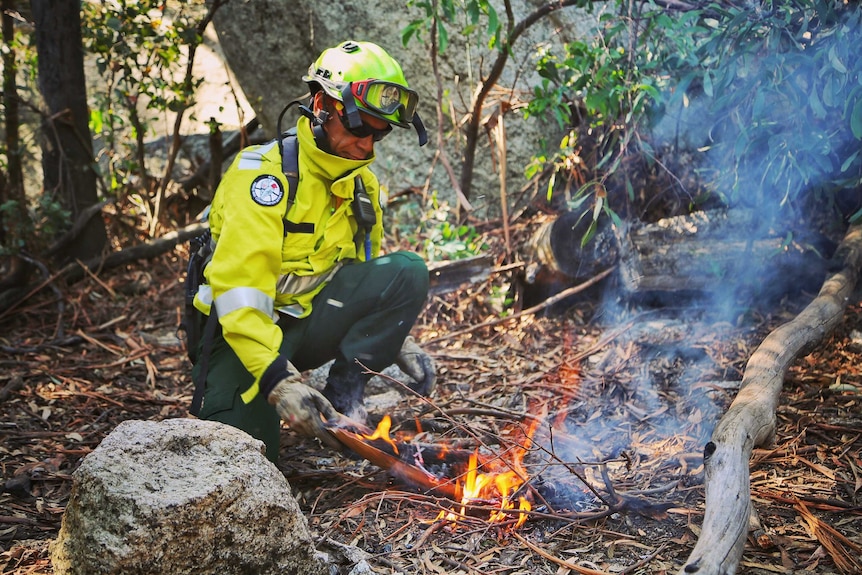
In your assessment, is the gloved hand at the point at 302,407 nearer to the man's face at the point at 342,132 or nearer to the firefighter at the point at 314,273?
the firefighter at the point at 314,273

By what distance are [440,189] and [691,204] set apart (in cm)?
228

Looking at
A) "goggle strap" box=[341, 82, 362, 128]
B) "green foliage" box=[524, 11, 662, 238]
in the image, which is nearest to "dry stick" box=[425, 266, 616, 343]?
"green foliage" box=[524, 11, 662, 238]

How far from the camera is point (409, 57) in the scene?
6195mm

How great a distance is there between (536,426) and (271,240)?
4.87 ft

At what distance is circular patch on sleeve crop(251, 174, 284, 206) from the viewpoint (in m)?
3.20

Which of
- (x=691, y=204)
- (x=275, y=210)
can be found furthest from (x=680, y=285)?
(x=275, y=210)

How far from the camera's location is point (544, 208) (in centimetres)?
542

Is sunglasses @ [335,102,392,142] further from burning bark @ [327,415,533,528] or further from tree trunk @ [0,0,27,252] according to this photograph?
tree trunk @ [0,0,27,252]

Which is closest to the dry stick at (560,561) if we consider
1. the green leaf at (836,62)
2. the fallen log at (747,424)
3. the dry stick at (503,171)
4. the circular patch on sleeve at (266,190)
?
the fallen log at (747,424)

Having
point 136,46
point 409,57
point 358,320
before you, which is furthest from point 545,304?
point 136,46

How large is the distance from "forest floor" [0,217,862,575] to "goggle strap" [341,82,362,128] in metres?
1.22

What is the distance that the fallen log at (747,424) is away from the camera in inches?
85.7

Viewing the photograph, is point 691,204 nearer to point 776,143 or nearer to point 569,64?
point 776,143

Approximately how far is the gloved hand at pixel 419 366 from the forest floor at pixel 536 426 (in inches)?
6.0
